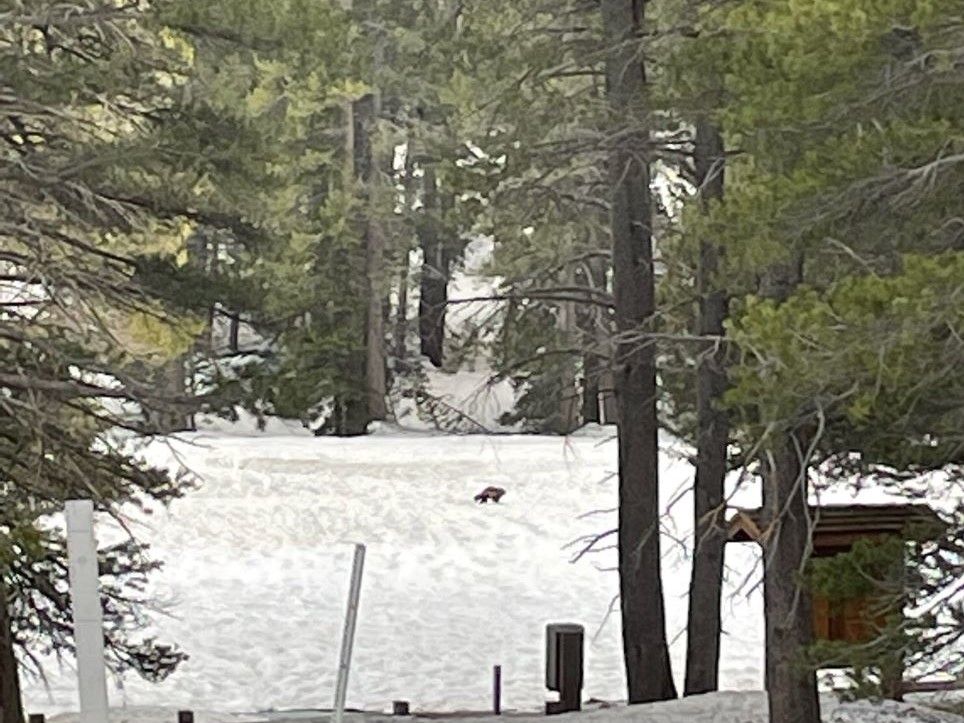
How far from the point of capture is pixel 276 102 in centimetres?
2506

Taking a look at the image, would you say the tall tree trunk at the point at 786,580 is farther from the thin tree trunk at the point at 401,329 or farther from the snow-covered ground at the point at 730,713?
the thin tree trunk at the point at 401,329

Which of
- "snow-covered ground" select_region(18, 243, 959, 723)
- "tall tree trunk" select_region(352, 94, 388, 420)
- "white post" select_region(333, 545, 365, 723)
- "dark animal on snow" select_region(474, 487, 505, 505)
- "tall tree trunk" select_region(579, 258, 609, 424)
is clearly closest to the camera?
"white post" select_region(333, 545, 365, 723)

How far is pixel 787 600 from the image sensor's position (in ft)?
31.3

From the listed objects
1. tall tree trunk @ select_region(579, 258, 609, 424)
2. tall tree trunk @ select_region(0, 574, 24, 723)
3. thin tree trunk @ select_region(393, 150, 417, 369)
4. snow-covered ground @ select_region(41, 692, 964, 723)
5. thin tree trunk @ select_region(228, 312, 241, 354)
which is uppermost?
thin tree trunk @ select_region(393, 150, 417, 369)

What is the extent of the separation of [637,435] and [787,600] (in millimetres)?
3574

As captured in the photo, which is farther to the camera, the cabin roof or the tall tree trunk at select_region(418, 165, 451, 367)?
the tall tree trunk at select_region(418, 165, 451, 367)

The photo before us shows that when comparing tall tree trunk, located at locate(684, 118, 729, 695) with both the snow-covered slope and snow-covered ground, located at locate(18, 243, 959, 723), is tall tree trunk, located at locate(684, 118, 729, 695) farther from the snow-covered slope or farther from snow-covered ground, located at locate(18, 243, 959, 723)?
the snow-covered slope

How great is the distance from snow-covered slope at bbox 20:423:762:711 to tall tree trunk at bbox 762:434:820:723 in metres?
4.92

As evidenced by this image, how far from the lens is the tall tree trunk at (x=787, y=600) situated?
362 inches

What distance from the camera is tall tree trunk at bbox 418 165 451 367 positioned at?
105ft

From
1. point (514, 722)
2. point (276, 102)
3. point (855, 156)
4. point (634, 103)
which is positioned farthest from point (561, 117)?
point (276, 102)

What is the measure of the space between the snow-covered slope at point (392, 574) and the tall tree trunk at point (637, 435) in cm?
181

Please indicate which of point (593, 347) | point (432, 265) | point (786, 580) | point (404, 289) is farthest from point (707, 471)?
point (404, 289)

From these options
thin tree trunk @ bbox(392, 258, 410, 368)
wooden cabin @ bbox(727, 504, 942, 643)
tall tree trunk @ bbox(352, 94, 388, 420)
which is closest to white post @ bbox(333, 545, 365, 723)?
wooden cabin @ bbox(727, 504, 942, 643)
